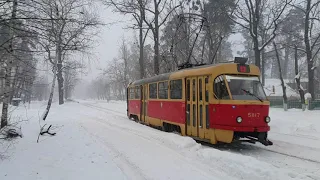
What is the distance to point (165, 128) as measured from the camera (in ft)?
48.6

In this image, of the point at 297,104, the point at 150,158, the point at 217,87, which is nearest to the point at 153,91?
the point at 217,87

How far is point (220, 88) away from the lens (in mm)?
10352

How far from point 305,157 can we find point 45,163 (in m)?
7.05

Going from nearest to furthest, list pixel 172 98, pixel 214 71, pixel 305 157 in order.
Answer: pixel 305 157
pixel 214 71
pixel 172 98

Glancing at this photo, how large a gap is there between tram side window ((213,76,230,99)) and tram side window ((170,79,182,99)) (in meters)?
2.39

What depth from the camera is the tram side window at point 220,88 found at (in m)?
10.2

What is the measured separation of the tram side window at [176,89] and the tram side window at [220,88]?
2.39 m

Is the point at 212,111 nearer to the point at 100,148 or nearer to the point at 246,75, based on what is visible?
the point at 246,75

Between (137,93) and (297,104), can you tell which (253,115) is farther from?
(297,104)

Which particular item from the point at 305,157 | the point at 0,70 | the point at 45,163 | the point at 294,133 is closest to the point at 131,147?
the point at 45,163

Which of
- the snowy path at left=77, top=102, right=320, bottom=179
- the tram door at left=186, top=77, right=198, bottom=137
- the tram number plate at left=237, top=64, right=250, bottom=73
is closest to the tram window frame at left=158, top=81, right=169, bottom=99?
the tram door at left=186, top=77, right=198, bottom=137

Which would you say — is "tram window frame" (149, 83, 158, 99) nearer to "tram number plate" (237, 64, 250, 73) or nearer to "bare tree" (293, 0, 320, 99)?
"tram number plate" (237, 64, 250, 73)

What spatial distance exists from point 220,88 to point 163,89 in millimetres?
4760

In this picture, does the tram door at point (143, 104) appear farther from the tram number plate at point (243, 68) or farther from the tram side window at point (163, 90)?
the tram number plate at point (243, 68)
